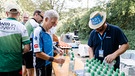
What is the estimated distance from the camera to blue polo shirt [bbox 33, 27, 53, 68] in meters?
1.94

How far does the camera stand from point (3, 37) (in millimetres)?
2104

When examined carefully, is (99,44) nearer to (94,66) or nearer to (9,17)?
(94,66)

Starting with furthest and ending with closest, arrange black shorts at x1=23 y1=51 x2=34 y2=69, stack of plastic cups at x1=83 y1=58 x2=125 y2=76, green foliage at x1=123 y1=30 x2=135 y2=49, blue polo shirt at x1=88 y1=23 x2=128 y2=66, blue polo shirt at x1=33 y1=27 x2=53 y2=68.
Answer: green foliage at x1=123 y1=30 x2=135 y2=49 → black shorts at x1=23 y1=51 x2=34 y2=69 → blue polo shirt at x1=88 y1=23 x2=128 y2=66 → blue polo shirt at x1=33 y1=27 x2=53 y2=68 → stack of plastic cups at x1=83 y1=58 x2=125 y2=76

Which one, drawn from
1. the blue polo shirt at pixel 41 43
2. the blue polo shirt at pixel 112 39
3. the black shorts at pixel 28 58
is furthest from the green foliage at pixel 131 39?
the blue polo shirt at pixel 41 43

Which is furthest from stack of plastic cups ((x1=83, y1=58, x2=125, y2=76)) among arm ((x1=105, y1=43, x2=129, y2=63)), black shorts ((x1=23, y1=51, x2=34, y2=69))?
black shorts ((x1=23, y1=51, x2=34, y2=69))

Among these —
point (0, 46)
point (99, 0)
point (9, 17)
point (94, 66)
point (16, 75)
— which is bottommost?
point (16, 75)

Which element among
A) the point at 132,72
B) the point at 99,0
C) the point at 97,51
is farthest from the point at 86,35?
the point at 97,51

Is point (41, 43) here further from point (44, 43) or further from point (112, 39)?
point (112, 39)

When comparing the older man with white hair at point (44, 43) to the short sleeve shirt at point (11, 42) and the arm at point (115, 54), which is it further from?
the arm at point (115, 54)

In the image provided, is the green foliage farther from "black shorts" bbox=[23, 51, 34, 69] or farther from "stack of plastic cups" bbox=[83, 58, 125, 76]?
"stack of plastic cups" bbox=[83, 58, 125, 76]

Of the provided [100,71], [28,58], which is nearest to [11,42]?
[100,71]

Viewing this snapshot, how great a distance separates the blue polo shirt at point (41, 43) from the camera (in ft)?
6.36

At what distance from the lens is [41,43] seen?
1.98 meters

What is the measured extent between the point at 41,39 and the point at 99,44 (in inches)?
28.1
